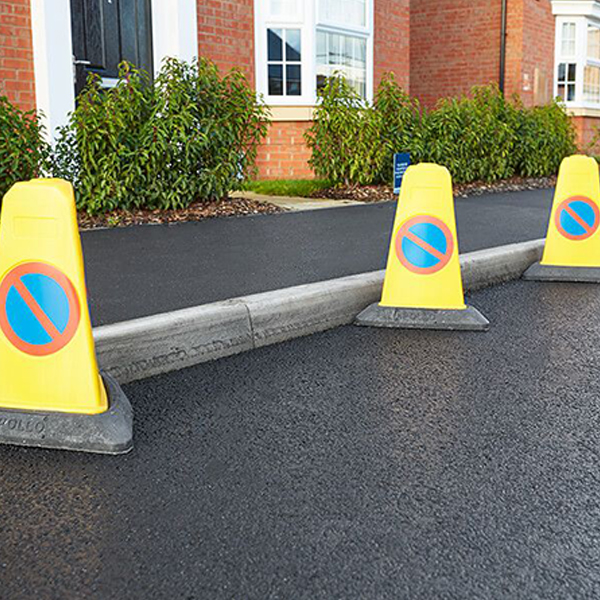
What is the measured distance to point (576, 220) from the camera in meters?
6.32

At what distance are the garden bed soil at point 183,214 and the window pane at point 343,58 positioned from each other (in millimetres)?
4279

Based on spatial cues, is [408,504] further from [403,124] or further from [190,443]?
[403,124]

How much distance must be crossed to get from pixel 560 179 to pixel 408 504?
458 centimetres

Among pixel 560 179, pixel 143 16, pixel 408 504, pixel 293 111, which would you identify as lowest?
pixel 408 504

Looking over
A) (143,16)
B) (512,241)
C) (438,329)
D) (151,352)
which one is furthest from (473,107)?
(151,352)

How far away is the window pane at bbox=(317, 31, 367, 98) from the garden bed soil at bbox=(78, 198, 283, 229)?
4.28 m

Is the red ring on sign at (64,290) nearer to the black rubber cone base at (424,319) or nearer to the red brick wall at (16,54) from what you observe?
the black rubber cone base at (424,319)

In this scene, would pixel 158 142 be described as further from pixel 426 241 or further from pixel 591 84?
pixel 591 84

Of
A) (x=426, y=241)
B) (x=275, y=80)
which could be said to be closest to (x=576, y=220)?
(x=426, y=241)

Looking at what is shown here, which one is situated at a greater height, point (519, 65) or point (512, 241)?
point (519, 65)

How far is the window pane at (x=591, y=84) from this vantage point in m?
21.5

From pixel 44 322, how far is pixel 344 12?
11.5 meters

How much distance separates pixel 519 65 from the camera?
762 inches

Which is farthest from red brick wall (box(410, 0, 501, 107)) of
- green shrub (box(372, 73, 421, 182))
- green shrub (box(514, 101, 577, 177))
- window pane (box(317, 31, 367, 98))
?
green shrub (box(372, 73, 421, 182))
